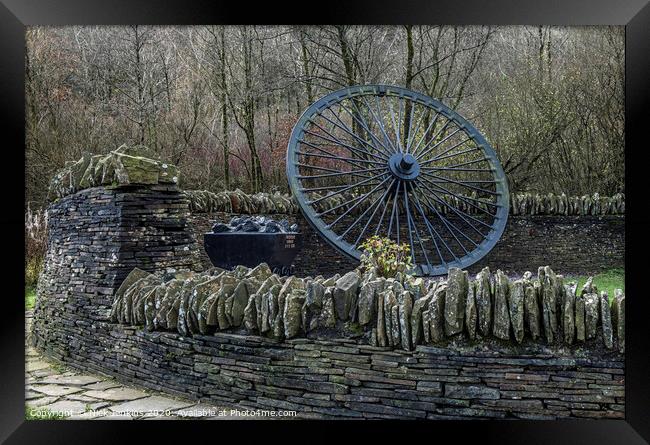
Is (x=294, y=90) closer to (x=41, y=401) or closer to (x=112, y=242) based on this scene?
(x=112, y=242)

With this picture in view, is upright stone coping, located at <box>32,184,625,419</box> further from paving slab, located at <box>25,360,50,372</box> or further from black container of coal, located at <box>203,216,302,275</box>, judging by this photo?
black container of coal, located at <box>203,216,302,275</box>

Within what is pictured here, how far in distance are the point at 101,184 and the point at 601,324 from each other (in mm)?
4258

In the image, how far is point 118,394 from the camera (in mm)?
4336

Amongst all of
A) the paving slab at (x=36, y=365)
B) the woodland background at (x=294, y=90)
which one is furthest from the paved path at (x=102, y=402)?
the woodland background at (x=294, y=90)

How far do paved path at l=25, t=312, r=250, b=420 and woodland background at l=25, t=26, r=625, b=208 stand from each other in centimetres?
591

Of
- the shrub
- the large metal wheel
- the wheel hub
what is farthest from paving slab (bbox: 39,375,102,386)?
the wheel hub

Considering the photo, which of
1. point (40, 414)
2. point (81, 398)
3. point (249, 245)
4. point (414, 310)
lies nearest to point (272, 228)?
point (249, 245)

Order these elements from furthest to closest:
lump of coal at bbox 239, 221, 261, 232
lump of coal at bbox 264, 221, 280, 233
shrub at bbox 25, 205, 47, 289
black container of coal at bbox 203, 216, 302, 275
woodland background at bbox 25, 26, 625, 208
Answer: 1. woodland background at bbox 25, 26, 625, 208
2. lump of coal at bbox 264, 221, 280, 233
3. lump of coal at bbox 239, 221, 261, 232
4. black container of coal at bbox 203, 216, 302, 275
5. shrub at bbox 25, 205, 47, 289

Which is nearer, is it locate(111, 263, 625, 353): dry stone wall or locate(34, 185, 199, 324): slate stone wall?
locate(111, 263, 625, 353): dry stone wall

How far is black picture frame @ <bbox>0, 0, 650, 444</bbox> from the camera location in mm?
3459

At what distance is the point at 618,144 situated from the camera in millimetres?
9711

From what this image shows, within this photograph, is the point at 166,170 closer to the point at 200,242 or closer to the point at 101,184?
the point at 101,184

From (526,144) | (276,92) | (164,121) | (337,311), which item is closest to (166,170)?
(337,311)
